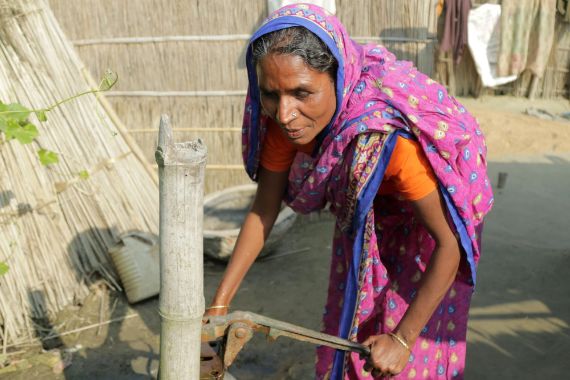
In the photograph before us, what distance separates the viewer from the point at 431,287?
1.79 m

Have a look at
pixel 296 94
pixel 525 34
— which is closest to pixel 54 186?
pixel 296 94

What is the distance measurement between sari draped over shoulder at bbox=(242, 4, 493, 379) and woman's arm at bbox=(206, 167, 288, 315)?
51 millimetres

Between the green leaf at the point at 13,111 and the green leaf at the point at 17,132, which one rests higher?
the green leaf at the point at 13,111

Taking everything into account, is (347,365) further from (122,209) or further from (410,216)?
(122,209)

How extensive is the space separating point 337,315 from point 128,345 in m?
1.68

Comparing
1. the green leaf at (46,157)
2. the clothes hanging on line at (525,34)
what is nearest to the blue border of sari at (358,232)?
the green leaf at (46,157)

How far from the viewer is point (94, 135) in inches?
150

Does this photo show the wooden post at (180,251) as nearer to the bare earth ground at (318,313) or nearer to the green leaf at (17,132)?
the green leaf at (17,132)

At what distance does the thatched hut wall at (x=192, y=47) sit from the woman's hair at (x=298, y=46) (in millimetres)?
3437

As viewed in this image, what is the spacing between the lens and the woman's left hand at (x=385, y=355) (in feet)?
5.83

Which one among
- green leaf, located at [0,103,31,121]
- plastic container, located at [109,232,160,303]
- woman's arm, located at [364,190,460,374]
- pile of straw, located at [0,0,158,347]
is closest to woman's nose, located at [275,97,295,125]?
woman's arm, located at [364,190,460,374]

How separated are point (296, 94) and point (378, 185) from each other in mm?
354

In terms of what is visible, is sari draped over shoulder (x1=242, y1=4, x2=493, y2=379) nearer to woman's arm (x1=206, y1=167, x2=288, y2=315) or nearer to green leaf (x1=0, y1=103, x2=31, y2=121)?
woman's arm (x1=206, y1=167, x2=288, y2=315)

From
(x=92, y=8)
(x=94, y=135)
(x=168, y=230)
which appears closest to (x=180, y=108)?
(x=92, y=8)
